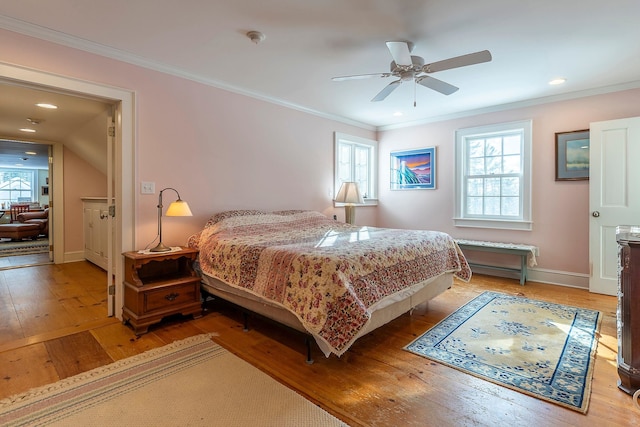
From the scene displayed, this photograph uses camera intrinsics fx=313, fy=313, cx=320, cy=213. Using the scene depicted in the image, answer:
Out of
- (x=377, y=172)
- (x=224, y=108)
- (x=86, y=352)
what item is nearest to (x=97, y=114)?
(x=224, y=108)

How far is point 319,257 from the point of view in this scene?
2.00m

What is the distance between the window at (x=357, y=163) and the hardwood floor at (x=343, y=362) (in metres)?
2.61

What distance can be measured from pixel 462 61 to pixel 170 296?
120 inches

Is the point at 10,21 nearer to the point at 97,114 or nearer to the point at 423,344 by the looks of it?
the point at 97,114

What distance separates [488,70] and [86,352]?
429 cm

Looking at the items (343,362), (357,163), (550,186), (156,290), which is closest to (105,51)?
(156,290)

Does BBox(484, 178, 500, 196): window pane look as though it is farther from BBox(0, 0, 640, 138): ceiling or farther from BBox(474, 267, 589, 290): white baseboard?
BBox(0, 0, 640, 138): ceiling

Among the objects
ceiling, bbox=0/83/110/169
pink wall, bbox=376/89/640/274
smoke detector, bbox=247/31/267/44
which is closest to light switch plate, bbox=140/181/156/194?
ceiling, bbox=0/83/110/169

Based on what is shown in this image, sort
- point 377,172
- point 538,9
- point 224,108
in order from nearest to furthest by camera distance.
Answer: point 538,9, point 224,108, point 377,172

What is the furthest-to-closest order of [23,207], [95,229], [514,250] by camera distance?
[23,207] → [95,229] → [514,250]

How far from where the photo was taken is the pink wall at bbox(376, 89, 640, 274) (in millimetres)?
3768

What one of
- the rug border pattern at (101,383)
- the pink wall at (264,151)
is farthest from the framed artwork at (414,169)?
the rug border pattern at (101,383)

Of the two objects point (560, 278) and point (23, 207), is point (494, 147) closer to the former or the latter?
point (560, 278)

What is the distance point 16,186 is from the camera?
446 inches
